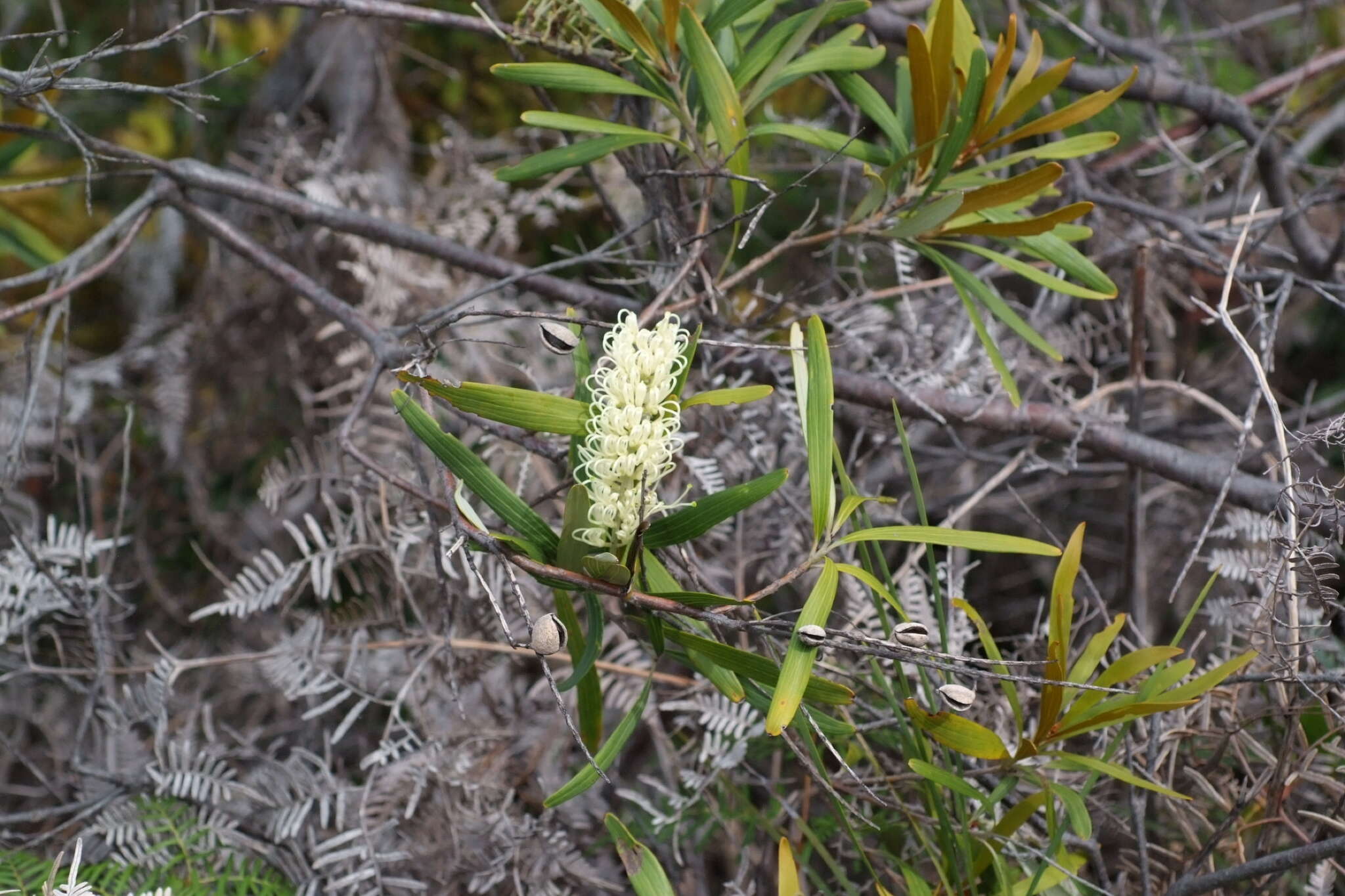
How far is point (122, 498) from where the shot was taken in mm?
713

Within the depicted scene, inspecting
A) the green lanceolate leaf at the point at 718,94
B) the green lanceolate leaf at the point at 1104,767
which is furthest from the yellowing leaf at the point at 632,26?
the green lanceolate leaf at the point at 1104,767

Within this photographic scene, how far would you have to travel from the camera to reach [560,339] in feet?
1.48

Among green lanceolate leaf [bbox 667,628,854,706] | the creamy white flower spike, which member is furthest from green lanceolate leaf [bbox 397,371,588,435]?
green lanceolate leaf [bbox 667,628,854,706]

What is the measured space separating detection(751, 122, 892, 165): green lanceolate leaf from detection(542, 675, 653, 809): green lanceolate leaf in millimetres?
346

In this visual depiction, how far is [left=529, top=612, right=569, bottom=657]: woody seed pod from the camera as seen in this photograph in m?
0.39

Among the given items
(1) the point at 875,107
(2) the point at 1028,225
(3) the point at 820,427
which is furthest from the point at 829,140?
(3) the point at 820,427

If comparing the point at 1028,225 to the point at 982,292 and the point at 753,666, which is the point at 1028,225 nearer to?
the point at 982,292

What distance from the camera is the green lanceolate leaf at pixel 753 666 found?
416 millimetres

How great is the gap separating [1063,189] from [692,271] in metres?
0.43

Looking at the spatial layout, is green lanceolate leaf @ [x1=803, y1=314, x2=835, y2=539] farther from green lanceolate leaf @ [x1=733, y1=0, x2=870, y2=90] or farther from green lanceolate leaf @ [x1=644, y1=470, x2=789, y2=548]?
green lanceolate leaf @ [x1=733, y1=0, x2=870, y2=90]

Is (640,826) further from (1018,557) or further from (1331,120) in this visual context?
(1331,120)

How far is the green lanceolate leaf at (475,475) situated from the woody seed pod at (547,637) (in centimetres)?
6

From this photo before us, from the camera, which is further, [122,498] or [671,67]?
[122,498]

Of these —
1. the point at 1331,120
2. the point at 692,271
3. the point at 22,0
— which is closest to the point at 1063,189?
the point at 692,271
